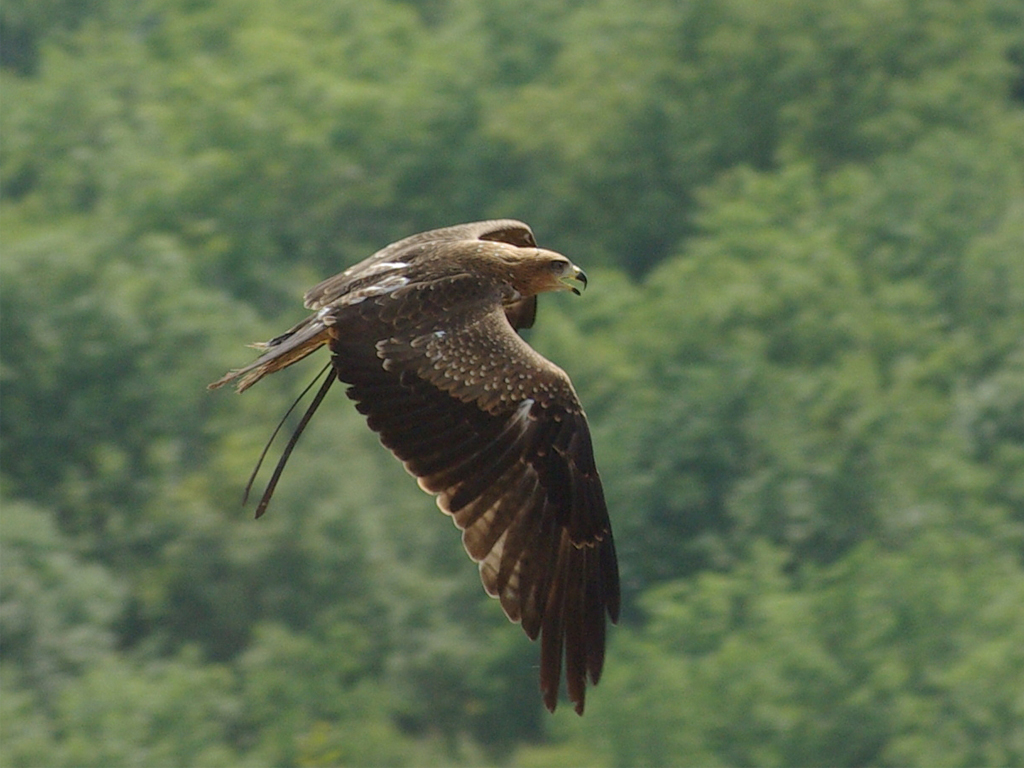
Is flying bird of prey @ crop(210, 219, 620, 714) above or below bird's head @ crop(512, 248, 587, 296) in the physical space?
below

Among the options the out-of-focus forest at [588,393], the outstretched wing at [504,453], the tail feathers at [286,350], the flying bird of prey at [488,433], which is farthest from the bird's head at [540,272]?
the out-of-focus forest at [588,393]

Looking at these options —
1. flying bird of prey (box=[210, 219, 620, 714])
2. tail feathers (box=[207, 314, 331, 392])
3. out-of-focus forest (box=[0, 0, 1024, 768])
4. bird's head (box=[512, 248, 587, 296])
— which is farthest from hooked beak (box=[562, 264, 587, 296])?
out-of-focus forest (box=[0, 0, 1024, 768])

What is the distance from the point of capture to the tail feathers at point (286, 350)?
9.79m

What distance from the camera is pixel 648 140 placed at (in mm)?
50938

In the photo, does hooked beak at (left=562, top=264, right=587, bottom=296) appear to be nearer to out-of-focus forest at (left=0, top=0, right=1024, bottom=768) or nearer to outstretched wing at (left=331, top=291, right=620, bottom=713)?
outstretched wing at (left=331, top=291, right=620, bottom=713)

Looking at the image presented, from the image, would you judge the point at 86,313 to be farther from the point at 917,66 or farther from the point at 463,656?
the point at 917,66

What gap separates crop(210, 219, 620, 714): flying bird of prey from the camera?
9.66 m

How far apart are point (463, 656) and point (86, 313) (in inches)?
408

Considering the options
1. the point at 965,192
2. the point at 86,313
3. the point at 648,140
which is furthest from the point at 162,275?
the point at 965,192

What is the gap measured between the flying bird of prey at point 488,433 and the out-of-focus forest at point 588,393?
13.0 m

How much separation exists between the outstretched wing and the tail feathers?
104 mm

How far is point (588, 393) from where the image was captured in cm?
4000

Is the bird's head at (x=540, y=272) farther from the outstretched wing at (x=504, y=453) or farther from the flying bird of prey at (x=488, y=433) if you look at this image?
the outstretched wing at (x=504, y=453)

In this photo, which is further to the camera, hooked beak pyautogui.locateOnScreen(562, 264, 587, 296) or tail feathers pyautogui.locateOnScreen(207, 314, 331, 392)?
hooked beak pyautogui.locateOnScreen(562, 264, 587, 296)
